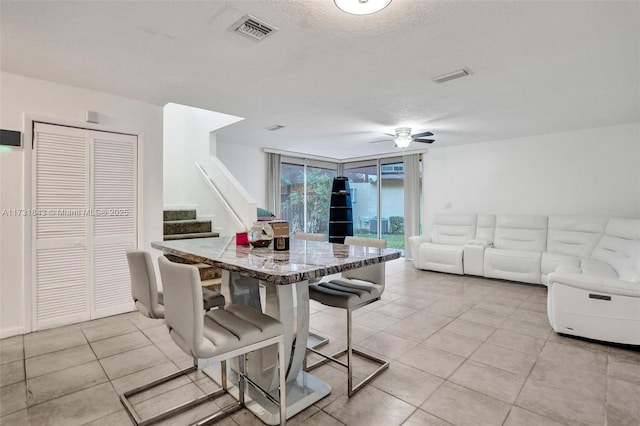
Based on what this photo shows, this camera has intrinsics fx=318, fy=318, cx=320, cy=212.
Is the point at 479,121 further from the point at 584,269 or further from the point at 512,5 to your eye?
the point at 512,5

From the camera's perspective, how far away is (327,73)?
287 centimetres

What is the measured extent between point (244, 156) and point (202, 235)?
226 centimetres

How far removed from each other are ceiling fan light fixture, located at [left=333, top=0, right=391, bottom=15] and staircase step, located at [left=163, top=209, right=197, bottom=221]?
4.21m

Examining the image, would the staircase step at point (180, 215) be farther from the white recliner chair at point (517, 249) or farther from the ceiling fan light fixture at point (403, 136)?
the white recliner chair at point (517, 249)

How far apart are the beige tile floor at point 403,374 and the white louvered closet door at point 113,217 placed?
0.86ft

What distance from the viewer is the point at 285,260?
1712mm

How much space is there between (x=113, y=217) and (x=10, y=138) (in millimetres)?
1091

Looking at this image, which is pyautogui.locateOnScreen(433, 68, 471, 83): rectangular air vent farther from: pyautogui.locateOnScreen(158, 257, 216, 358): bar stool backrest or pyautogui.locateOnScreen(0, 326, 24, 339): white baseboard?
pyautogui.locateOnScreen(0, 326, 24, 339): white baseboard

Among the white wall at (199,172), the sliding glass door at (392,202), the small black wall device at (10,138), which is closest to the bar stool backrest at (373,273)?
the white wall at (199,172)

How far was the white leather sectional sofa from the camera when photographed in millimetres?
2756

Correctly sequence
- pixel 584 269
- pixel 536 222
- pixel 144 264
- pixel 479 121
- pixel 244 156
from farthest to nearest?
pixel 244 156 → pixel 536 222 → pixel 479 121 → pixel 584 269 → pixel 144 264

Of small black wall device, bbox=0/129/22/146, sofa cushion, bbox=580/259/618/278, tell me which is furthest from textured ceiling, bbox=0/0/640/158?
sofa cushion, bbox=580/259/618/278

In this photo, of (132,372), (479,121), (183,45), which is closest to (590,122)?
(479,121)

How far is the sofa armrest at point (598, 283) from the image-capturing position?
2.68 meters
